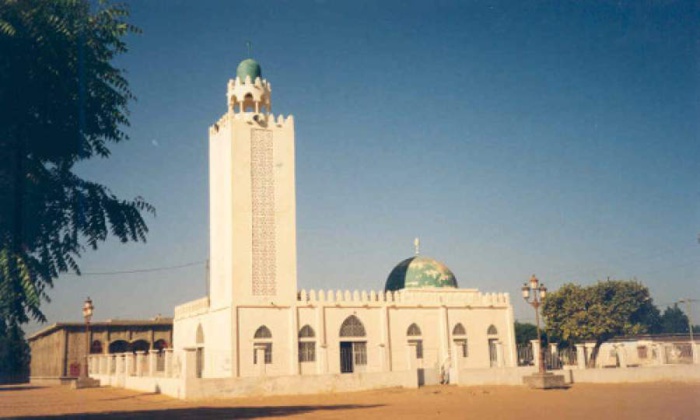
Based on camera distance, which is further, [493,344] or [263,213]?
[493,344]

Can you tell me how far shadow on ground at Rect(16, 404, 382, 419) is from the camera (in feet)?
52.3

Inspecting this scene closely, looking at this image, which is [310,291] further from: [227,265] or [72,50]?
[72,50]

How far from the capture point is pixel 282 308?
91.9 feet

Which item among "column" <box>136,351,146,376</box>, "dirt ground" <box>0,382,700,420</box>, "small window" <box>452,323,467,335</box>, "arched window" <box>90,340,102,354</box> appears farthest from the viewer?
"arched window" <box>90,340,102,354</box>

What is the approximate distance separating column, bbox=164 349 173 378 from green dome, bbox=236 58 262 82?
13605 mm

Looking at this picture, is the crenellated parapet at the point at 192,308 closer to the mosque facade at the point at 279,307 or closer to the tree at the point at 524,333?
the mosque facade at the point at 279,307

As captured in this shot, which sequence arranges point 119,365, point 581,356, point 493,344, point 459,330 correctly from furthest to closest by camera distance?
point 493,344 → point 459,330 → point 119,365 → point 581,356

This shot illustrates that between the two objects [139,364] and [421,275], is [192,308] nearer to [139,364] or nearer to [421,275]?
[139,364]

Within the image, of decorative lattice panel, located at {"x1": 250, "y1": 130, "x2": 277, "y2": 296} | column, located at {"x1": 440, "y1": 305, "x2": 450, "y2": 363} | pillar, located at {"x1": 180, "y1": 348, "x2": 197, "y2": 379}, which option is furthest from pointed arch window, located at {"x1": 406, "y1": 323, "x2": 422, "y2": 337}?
pillar, located at {"x1": 180, "y1": 348, "x2": 197, "y2": 379}

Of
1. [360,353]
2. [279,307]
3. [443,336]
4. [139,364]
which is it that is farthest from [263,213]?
[443,336]

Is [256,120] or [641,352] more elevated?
[256,120]

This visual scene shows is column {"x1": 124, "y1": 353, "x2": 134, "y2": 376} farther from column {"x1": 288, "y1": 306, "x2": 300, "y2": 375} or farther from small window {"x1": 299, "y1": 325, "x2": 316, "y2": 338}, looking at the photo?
small window {"x1": 299, "y1": 325, "x2": 316, "y2": 338}

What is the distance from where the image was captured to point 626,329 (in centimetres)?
4741

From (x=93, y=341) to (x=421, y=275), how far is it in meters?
25.8
